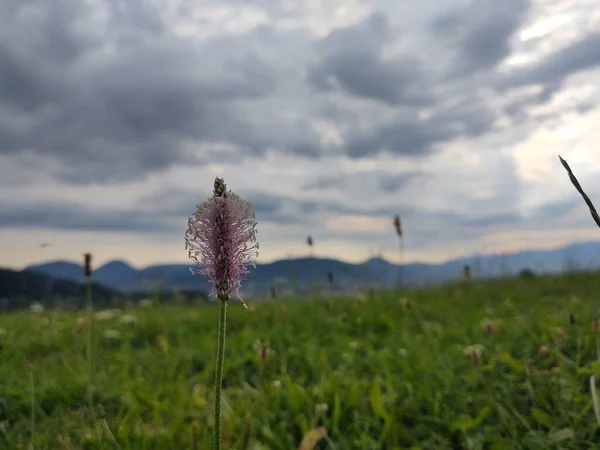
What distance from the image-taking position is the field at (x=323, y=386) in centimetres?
355

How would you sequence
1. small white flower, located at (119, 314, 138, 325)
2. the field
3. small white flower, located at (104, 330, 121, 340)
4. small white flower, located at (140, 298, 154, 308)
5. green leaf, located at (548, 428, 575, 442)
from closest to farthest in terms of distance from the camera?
green leaf, located at (548, 428, 575, 442)
the field
small white flower, located at (104, 330, 121, 340)
small white flower, located at (119, 314, 138, 325)
small white flower, located at (140, 298, 154, 308)

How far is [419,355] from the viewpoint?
481 centimetres

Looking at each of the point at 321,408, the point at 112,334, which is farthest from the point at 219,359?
the point at 112,334

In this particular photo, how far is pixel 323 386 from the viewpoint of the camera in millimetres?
4121

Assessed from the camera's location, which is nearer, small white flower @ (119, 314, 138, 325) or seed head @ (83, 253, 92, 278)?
seed head @ (83, 253, 92, 278)

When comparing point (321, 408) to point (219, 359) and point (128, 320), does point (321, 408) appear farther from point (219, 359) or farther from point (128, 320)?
point (128, 320)

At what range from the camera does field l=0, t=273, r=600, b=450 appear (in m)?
3.55

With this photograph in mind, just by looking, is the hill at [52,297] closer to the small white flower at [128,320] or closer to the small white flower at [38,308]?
the small white flower at [38,308]

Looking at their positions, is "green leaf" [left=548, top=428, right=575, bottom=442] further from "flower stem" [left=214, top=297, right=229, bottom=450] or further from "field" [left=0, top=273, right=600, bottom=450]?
"flower stem" [left=214, top=297, right=229, bottom=450]

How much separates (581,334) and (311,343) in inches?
95.5

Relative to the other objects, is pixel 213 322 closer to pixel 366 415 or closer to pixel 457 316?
pixel 457 316

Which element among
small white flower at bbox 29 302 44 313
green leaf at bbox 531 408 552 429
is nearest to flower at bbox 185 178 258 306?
green leaf at bbox 531 408 552 429

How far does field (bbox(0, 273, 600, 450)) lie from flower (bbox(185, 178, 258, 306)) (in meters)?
1.30

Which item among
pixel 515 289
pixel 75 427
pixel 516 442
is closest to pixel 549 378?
pixel 516 442
